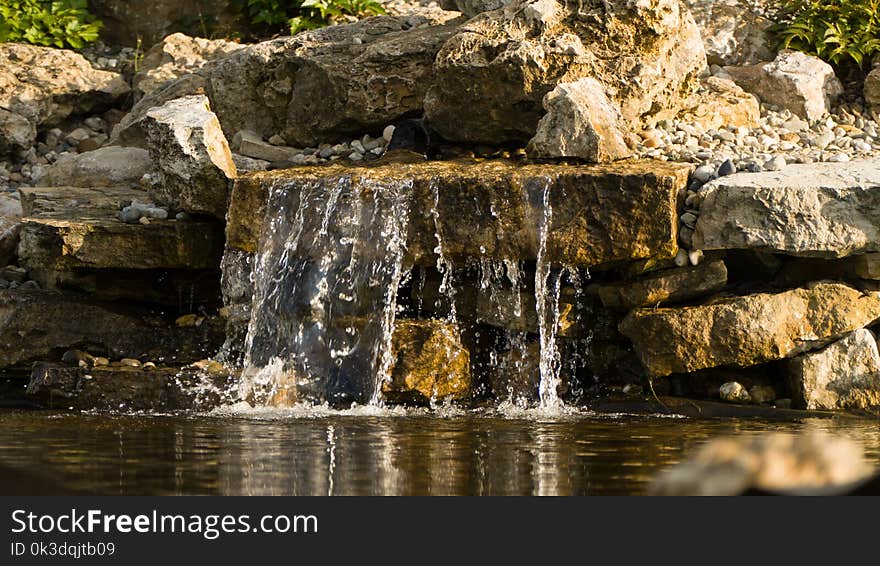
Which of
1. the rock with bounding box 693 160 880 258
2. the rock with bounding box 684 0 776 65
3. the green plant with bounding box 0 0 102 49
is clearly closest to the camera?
the rock with bounding box 693 160 880 258

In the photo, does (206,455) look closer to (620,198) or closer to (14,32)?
(620,198)

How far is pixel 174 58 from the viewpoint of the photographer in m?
11.5

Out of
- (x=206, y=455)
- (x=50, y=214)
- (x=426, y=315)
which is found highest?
(x=50, y=214)

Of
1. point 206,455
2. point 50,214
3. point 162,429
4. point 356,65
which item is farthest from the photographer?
point 356,65

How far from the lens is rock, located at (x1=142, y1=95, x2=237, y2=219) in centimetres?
845

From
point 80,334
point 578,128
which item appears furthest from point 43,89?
point 578,128

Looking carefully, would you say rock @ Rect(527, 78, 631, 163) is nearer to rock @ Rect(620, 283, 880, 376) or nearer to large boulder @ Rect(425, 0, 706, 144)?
large boulder @ Rect(425, 0, 706, 144)

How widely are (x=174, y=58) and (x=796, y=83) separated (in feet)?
17.6

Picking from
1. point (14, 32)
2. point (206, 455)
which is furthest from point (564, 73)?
point (14, 32)

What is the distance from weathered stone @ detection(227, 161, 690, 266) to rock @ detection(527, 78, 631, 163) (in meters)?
0.19

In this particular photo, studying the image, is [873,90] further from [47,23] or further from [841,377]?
[47,23]

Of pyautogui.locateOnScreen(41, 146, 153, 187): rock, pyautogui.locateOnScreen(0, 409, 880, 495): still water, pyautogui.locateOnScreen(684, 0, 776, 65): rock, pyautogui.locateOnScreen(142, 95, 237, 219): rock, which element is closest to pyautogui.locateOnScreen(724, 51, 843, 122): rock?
pyautogui.locateOnScreen(684, 0, 776, 65): rock

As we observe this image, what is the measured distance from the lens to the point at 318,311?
796 cm

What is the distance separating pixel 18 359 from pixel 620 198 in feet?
13.1
